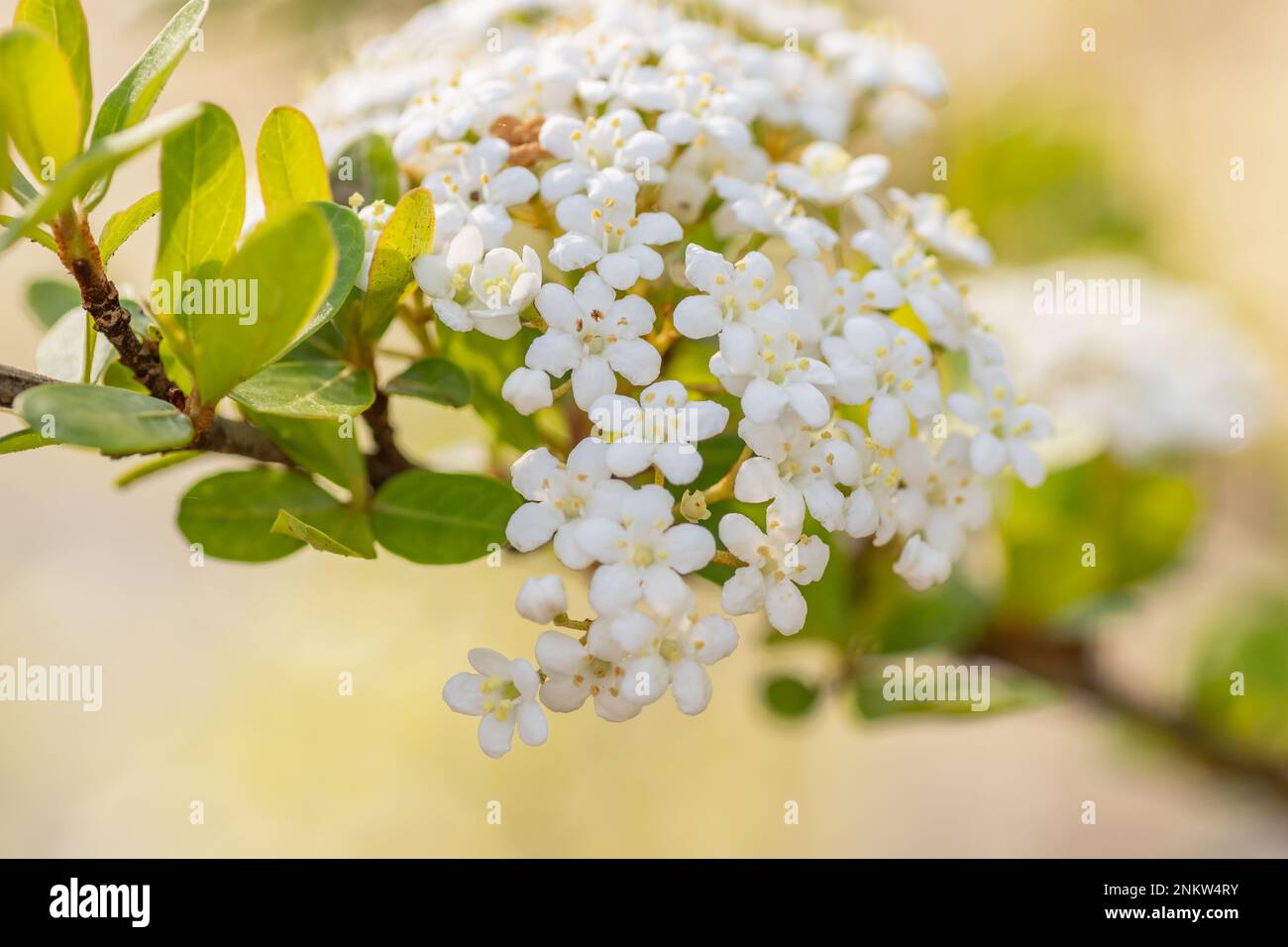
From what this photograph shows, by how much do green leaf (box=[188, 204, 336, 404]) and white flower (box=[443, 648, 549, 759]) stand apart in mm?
229

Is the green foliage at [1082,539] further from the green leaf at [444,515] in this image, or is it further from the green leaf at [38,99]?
the green leaf at [38,99]

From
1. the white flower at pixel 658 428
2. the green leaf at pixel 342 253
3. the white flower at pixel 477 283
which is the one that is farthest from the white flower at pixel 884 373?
the green leaf at pixel 342 253

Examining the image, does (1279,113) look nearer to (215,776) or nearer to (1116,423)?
(1116,423)

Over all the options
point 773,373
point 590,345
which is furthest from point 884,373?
point 590,345

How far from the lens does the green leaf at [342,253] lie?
2.19ft

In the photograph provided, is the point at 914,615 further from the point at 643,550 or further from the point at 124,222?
the point at 124,222

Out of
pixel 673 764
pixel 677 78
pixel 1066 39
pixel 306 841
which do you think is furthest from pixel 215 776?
pixel 1066 39

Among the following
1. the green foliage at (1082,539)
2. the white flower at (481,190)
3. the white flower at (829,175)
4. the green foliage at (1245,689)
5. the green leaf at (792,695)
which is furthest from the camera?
the green foliage at (1245,689)

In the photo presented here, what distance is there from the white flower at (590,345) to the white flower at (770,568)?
0.12 m

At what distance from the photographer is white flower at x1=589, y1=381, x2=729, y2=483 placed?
66cm

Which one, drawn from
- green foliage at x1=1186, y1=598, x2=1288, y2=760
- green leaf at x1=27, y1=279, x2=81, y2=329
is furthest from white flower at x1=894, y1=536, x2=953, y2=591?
green foliage at x1=1186, y1=598, x2=1288, y2=760

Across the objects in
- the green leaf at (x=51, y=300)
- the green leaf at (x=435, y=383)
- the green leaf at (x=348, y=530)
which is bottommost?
the green leaf at (x=348, y=530)

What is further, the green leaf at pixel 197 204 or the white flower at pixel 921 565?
the white flower at pixel 921 565

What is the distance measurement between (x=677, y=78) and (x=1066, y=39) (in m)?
3.11
